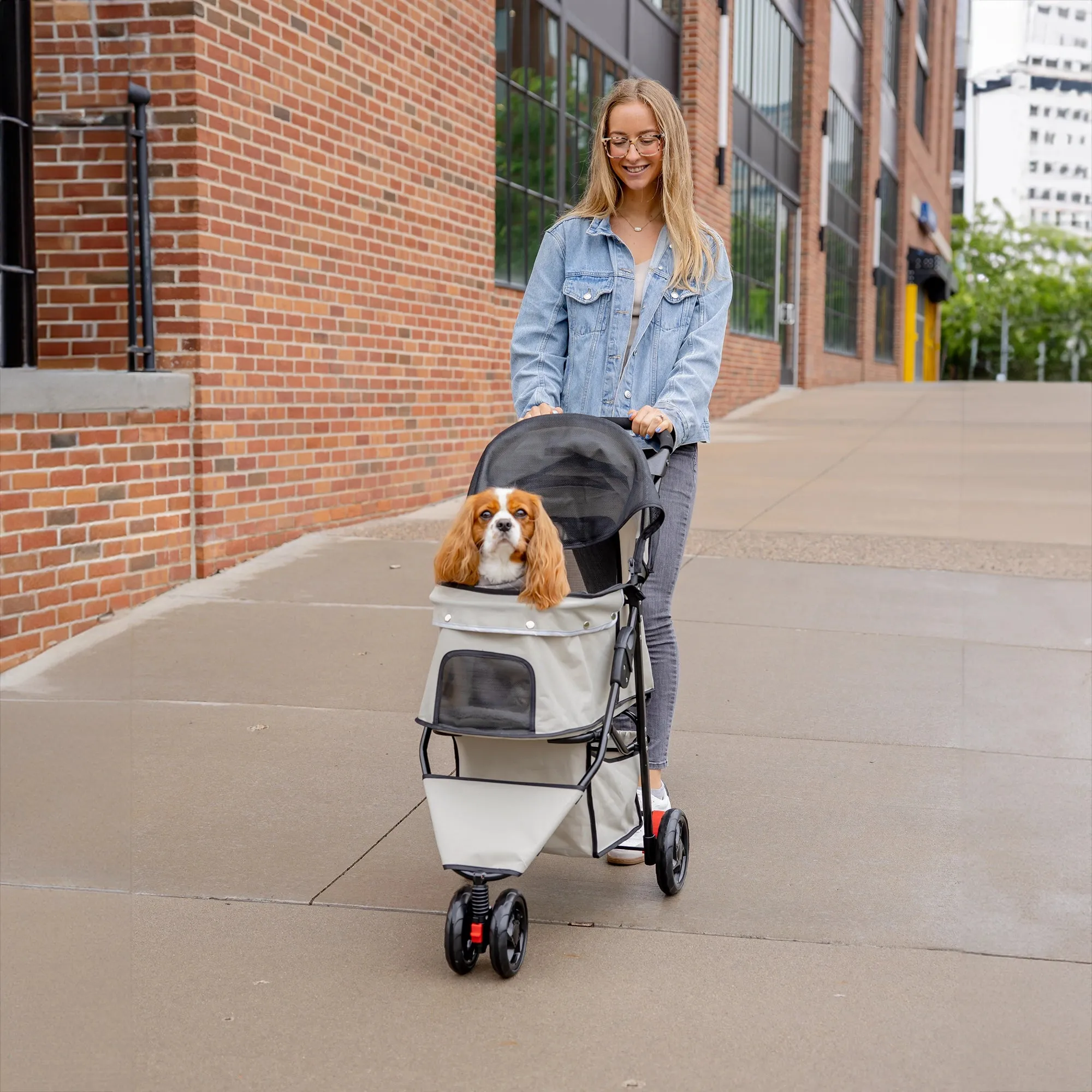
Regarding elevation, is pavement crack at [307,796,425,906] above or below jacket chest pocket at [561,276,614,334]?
below

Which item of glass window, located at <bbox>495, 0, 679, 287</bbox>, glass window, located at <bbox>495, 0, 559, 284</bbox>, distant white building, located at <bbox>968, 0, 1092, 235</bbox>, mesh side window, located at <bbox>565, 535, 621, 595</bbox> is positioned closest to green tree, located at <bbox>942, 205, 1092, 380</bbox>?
glass window, located at <bbox>495, 0, 679, 287</bbox>

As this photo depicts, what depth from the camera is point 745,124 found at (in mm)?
21938

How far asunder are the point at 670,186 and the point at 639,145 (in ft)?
0.48

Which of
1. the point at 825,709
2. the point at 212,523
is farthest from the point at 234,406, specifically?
the point at 825,709

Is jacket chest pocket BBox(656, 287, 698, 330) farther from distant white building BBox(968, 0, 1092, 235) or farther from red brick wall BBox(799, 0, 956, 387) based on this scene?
distant white building BBox(968, 0, 1092, 235)

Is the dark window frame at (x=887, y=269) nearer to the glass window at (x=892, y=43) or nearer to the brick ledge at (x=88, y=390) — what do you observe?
the glass window at (x=892, y=43)

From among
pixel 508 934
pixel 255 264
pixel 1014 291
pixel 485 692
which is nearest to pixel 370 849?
pixel 508 934

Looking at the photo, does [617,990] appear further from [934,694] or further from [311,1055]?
[934,694]

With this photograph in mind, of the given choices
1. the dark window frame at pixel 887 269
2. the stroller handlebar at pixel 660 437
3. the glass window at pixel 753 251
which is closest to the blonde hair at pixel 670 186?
the stroller handlebar at pixel 660 437

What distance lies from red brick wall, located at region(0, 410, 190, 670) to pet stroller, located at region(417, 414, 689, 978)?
3449mm

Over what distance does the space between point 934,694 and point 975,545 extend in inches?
140

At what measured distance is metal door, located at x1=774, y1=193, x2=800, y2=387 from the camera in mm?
25906

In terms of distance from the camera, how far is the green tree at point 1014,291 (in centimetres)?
6812

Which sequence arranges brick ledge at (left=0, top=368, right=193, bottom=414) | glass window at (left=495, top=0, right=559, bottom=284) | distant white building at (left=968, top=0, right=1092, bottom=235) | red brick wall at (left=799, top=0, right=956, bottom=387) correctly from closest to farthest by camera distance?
1. brick ledge at (left=0, top=368, right=193, bottom=414)
2. glass window at (left=495, top=0, right=559, bottom=284)
3. red brick wall at (left=799, top=0, right=956, bottom=387)
4. distant white building at (left=968, top=0, right=1092, bottom=235)
